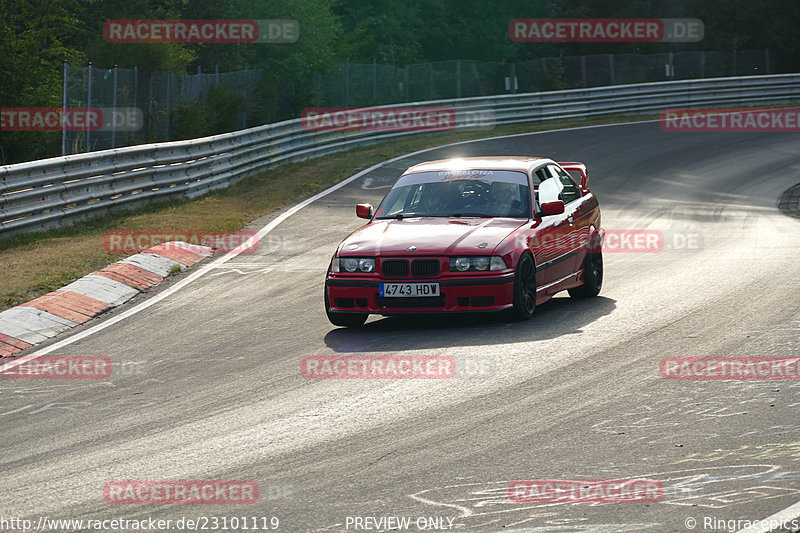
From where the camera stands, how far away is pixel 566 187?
1267 cm

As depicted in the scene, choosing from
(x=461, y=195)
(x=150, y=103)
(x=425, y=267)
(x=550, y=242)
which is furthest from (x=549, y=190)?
(x=150, y=103)

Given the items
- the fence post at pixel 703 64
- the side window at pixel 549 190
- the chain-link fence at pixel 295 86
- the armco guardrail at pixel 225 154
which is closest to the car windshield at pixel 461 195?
the side window at pixel 549 190

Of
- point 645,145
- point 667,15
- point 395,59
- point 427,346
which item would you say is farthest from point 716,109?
point 427,346

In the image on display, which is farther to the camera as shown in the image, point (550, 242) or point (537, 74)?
point (537, 74)

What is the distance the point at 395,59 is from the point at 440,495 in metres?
59.5

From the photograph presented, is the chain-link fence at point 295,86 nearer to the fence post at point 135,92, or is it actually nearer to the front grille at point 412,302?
the fence post at point 135,92

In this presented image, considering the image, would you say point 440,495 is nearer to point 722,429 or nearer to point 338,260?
point 722,429

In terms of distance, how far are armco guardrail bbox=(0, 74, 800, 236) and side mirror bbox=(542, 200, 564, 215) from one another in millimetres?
7825

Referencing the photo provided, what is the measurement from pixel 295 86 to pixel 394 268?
27574 mm

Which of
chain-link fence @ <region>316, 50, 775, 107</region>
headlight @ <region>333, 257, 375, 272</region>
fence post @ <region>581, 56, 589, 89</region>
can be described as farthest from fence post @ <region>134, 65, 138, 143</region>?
fence post @ <region>581, 56, 589, 89</region>

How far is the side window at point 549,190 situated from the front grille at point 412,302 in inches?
77.6

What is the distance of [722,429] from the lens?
6930 millimetres

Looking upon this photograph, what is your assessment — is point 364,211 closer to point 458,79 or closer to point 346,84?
point 346,84

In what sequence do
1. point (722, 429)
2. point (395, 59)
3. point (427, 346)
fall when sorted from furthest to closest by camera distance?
point (395, 59) < point (427, 346) < point (722, 429)
